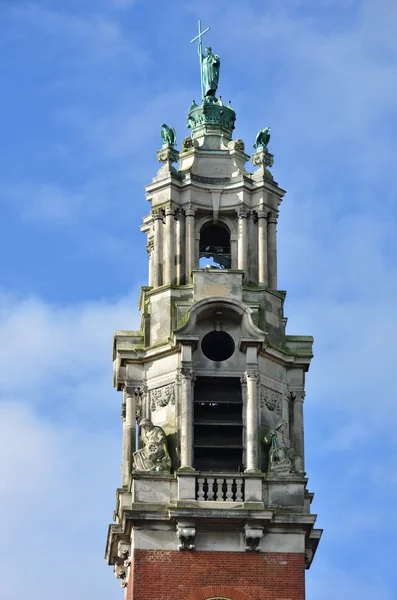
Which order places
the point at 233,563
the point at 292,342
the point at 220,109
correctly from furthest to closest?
the point at 220,109
the point at 292,342
the point at 233,563

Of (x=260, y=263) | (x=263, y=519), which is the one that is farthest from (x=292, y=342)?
(x=263, y=519)

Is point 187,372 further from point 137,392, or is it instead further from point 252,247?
point 252,247

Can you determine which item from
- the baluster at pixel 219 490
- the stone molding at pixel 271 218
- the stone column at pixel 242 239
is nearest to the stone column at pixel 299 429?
the baluster at pixel 219 490

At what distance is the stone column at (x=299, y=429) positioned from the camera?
58750 millimetres

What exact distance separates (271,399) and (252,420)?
1.54 metres

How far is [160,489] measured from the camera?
5709cm

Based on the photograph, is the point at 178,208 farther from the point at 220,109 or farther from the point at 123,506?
the point at 123,506

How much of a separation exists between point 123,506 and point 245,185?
10.4 m

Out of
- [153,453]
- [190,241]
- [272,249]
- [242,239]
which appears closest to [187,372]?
[153,453]

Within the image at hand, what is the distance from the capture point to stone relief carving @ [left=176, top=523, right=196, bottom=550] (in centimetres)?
5628

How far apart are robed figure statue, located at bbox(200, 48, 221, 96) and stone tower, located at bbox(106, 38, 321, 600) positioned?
0.85m

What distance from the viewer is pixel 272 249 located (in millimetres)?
61781

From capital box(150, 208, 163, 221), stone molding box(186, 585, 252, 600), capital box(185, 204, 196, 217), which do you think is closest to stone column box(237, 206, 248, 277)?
capital box(185, 204, 196, 217)

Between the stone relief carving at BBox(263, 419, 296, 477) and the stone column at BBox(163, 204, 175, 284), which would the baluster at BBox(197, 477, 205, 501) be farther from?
the stone column at BBox(163, 204, 175, 284)
